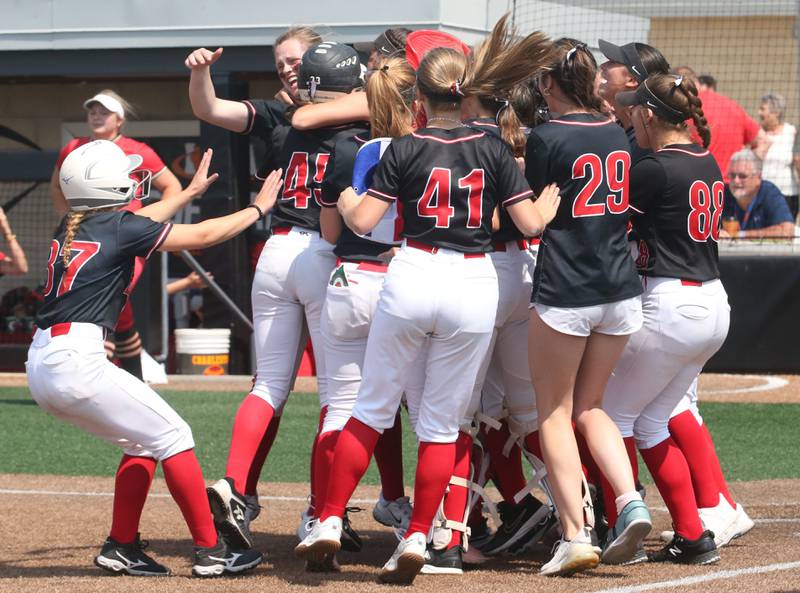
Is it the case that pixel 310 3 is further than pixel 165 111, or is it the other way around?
pixel 165 111

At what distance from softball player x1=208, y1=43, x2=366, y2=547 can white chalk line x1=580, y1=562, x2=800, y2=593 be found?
1.35m

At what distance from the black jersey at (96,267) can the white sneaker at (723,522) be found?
94.7 inches

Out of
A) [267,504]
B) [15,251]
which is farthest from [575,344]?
[15,251]

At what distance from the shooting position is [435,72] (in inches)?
183

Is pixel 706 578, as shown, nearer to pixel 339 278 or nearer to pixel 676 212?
pixel 676 212

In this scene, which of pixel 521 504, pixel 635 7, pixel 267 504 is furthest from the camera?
pixel 635 7

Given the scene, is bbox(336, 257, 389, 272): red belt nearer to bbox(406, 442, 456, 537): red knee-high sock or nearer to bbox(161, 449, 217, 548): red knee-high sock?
bbox(406, 442, 456, 537): red knee-high sock

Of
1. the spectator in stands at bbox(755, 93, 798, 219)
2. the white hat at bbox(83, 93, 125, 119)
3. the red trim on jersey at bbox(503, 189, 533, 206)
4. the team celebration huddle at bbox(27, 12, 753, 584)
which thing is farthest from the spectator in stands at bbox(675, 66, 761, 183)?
the red trim on jersey at bbox(503, 189, 533, 206)

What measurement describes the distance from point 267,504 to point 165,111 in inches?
429

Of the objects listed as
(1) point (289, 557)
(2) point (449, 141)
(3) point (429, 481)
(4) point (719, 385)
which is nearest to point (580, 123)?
(2) point (449, 141)

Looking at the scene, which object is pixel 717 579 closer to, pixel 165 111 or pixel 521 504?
pixel 521 504

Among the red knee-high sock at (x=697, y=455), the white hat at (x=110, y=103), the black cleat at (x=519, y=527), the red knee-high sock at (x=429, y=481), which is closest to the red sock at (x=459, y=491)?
the red knee-high sock at (x=429, y=481)

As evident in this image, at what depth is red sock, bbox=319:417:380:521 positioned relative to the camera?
185 inches

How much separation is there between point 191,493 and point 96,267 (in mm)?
876
